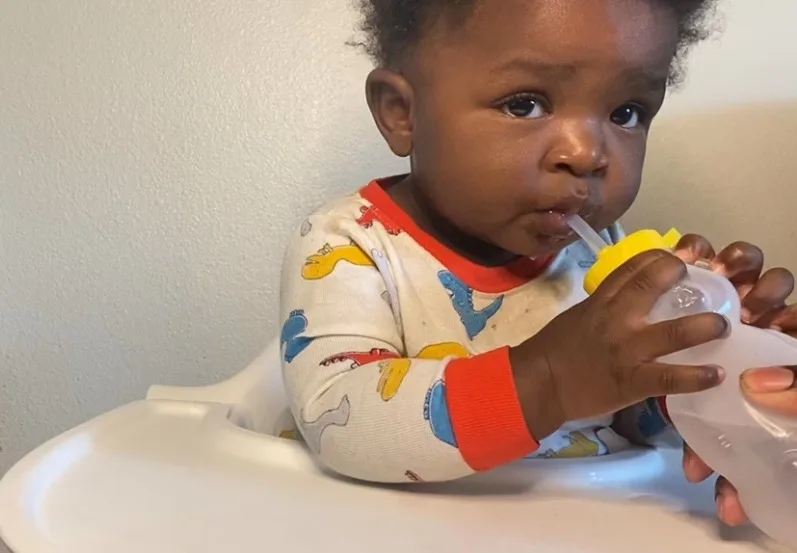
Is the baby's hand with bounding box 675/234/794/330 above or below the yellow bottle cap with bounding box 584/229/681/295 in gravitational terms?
below

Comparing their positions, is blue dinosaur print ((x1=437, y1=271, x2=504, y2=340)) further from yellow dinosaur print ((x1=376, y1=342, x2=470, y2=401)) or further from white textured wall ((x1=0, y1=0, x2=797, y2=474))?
white textured wall ((x1=0, y1=0, x2=797, y2=474))

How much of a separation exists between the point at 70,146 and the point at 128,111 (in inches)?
3.2

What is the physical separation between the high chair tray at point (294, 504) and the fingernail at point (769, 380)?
11 centimetres

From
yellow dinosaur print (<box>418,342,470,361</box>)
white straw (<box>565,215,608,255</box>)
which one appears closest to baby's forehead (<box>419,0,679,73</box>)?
white straw (<box>565,215,608,255</box>)

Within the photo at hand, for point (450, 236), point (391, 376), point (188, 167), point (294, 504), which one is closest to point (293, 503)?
point (294, 504)

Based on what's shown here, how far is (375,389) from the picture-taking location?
624mm

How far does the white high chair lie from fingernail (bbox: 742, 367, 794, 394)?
0.11 m

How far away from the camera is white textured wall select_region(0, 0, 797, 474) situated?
1.13m

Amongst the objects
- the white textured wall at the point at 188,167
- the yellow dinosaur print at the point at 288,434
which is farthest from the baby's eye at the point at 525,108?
the white textured wall at the point at 188,167

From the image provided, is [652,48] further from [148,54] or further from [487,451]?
[148,54]

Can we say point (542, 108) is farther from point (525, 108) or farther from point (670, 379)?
point (670, 379)

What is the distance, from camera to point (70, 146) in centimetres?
113

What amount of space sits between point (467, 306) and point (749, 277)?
22cm

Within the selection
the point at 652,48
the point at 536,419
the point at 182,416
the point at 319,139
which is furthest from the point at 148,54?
the point at 536,419
